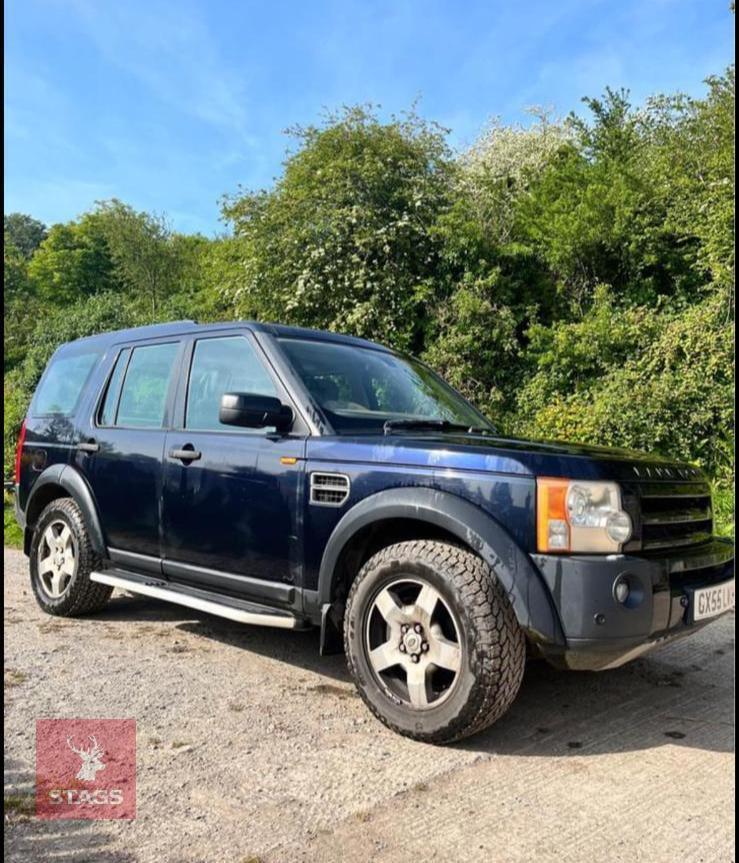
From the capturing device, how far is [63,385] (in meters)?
5.58

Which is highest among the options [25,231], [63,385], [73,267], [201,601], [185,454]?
[25,231]

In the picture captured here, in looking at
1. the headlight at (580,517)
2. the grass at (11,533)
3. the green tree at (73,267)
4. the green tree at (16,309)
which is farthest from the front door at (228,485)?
the green tree at (73,267)

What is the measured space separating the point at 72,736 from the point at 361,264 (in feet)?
40.0

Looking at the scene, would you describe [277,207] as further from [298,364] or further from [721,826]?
[721,826]

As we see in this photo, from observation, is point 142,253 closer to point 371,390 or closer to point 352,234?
point 352,234

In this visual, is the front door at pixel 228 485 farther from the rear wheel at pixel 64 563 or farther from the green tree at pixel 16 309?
the green tree at pixel 16 309

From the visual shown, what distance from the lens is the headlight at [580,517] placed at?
2.93 metres

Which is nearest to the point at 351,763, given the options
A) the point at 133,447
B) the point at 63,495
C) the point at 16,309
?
the point at 133,447

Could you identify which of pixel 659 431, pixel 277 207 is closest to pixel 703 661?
pixel 659 431

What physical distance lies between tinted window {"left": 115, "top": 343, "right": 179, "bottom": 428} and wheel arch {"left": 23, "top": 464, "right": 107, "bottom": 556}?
513 millimetres

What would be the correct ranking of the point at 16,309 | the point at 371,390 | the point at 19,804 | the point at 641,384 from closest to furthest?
the point at 19,804, the point at 371,390, the point at 641,384, the point at 16,309

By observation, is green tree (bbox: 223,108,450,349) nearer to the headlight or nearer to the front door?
the front door

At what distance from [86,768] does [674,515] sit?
105 inches

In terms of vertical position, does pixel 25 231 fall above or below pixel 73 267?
above
